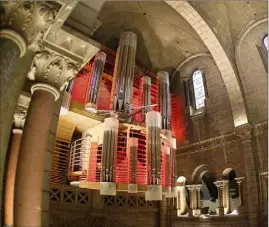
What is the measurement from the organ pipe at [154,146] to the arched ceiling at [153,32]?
4714 mm

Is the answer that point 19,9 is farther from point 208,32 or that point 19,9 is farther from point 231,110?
point 231,110

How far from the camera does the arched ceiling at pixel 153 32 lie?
11791mm

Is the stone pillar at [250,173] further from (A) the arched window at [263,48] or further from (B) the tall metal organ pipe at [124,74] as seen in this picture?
(B) the tall metal organ pipe at [124,74]

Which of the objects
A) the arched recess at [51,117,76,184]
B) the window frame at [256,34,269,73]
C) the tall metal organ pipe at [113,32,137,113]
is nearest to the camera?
the arched recess at [51,117,76,184]

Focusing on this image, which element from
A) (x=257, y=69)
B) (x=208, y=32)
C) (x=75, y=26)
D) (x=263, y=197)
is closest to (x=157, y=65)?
(x=208, y=32)

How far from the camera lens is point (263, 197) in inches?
377

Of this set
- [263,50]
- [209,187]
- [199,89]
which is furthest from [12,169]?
[209,187]

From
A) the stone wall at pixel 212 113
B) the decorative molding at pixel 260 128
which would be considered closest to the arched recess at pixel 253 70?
the decorative molding at pixel 260 128

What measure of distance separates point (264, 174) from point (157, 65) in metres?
6.65

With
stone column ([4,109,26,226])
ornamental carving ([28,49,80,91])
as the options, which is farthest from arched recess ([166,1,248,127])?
stone column ([4,109,26,226])

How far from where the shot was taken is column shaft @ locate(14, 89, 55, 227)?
3088mm

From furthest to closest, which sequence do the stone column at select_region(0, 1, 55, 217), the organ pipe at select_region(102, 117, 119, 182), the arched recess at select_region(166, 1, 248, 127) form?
the arched recess at select_region(166, 1, 248, 127) → the organ pipe at select_region(102, 117, 119, 182) → the stone column at select_region(0, 1, 55, 217)

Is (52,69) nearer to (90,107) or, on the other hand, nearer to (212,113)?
(90,107)

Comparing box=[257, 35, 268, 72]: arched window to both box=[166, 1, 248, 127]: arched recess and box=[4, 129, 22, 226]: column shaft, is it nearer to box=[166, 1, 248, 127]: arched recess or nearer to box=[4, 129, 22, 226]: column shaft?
box=[166, 1, 248, 127]: arched recess
